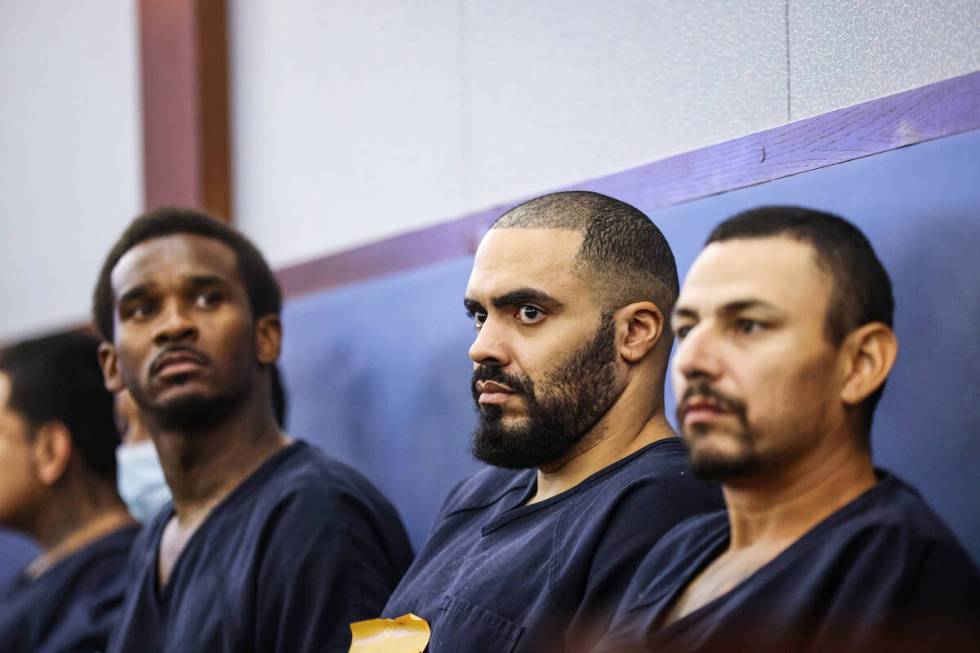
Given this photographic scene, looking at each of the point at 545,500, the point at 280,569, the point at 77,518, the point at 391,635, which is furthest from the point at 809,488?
the point at 77,518

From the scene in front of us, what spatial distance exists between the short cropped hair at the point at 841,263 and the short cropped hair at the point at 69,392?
182cm

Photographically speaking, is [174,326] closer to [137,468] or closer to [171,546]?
[171,546]

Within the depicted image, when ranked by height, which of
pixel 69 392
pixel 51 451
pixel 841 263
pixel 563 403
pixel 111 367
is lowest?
pixel 51 451

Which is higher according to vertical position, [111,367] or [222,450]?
Answer: [111,367]

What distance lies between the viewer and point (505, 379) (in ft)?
5.85

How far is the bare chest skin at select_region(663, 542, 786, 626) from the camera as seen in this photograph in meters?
1.38

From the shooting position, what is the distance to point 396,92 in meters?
3.02

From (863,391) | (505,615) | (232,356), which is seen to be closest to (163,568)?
(232,356)

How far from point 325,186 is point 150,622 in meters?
1.21

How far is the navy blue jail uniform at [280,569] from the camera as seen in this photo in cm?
208

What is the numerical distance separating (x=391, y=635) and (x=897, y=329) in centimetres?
74

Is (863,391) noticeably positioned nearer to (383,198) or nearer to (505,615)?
(505,615)

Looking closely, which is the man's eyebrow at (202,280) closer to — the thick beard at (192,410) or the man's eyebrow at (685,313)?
the thick beard at (192,410)

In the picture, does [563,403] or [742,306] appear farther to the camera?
[563,403]
